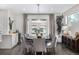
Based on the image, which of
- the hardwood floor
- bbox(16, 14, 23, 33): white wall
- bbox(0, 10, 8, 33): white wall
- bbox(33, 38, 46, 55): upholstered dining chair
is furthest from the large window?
bbox(0, 10, 8, 33): white wall

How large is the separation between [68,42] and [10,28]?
76.5 inches

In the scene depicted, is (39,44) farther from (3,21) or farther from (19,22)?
(3,21)

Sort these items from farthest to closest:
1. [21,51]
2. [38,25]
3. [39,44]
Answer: [39,44]
[38,25]
[21,51]

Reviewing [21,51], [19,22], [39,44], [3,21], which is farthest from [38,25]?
[3,21]

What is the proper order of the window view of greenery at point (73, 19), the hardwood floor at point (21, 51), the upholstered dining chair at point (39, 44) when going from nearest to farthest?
the hardwood floor at point (21, 51), the window view of greenery at point (73, 19), the upholstered dining chair at point (39, 44)

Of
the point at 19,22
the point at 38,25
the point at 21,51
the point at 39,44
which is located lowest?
the point at 21,51

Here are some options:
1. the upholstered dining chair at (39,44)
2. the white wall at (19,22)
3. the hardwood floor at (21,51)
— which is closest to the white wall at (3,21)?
the white wall at (19,22)

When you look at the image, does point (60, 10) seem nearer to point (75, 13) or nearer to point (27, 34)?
point (75, 13)

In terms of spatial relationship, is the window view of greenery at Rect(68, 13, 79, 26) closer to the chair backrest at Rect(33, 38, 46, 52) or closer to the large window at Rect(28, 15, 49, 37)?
the large window at Rect(28, 15, 49, 37)

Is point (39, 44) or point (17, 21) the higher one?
point (17, 21)

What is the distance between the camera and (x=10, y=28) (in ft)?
12.5

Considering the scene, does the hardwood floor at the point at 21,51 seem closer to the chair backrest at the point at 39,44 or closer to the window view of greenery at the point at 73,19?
the chair backrest at the point at 39,44

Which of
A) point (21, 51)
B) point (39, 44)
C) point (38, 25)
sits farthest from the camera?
point (39, 44)
